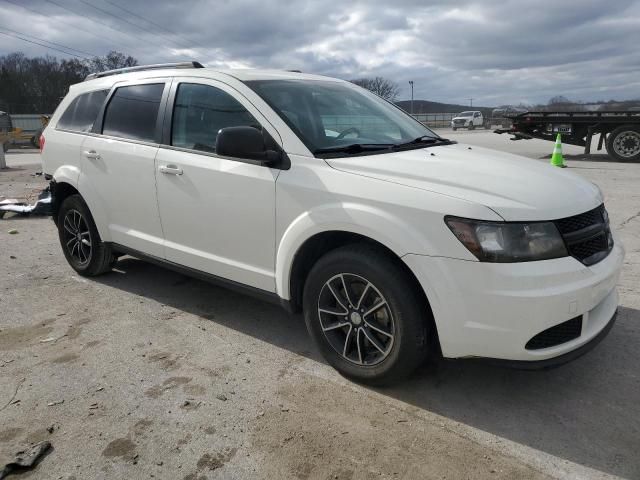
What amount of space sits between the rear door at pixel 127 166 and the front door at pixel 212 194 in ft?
0.53

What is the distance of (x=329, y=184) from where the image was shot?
9.76ft

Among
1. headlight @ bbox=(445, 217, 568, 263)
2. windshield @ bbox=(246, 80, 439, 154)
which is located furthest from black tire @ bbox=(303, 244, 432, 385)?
windshield @ bbox=(246, 80, 439, 154)

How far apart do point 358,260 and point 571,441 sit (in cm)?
138

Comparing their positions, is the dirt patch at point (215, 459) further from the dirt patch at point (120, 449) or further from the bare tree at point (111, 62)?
the bare tree at point (111, 62)

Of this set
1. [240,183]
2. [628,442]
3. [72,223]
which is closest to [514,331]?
[628,442]

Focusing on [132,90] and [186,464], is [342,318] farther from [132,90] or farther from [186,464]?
[132,90]

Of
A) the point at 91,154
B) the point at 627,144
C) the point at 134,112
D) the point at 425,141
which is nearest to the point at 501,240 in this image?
the point at 425,141

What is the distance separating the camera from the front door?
3336 millimetres

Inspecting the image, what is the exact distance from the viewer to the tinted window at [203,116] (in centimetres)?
353

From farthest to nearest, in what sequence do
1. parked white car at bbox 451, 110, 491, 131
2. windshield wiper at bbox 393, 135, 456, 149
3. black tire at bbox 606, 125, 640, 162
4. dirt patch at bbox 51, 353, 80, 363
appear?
1. parked white car at bbox 451, 110, 491, 131
2. black tire at bbox 606, 125, 640, 162
3. windshield wiper at bbox 393, 135, 456, 149
4. dirt patch at bbox 51, 353, 80, 363

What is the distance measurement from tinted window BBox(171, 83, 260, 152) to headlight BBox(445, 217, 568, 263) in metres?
1.59

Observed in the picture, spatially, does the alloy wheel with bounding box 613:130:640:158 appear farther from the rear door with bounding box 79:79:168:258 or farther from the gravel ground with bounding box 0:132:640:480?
the rear door with bounding box 79:79:168:258

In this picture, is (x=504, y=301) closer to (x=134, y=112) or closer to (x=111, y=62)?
(x=134, y=112)

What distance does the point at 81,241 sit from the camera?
4961mm
